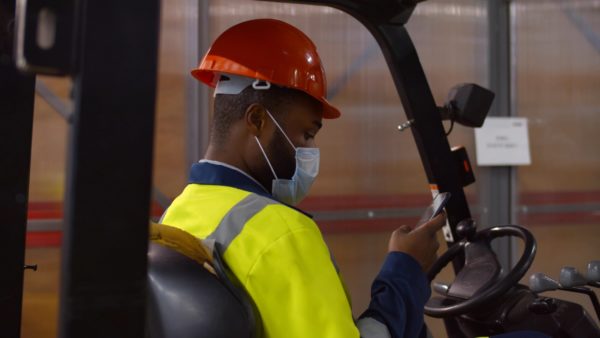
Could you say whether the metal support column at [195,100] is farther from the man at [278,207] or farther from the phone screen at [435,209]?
the phone screen at [435,209]

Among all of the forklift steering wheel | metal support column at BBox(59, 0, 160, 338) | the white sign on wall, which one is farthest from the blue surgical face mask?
the white sign on wall

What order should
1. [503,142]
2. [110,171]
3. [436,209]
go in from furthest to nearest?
[503,142] < [436,209] < [110,171]

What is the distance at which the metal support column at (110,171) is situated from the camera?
3.18 feet

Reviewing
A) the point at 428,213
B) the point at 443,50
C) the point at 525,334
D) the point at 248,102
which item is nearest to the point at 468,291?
the point at 525,334

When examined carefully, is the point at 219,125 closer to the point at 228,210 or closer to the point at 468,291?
the point at 228,210

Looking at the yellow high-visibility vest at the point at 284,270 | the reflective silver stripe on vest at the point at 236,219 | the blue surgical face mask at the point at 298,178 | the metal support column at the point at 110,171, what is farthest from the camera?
the blue surgical face mask at the point at 298,178

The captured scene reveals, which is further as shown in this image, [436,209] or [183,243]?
[436,209]

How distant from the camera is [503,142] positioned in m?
5.84

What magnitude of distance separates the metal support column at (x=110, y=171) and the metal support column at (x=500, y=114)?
5197 millimetres

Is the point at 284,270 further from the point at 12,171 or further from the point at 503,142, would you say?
the point at 503,142

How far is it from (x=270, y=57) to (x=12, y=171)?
2.31ft

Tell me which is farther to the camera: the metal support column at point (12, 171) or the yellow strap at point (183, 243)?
the metal support column at point (12, 171)

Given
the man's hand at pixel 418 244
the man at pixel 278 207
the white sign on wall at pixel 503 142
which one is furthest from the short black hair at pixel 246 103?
the white sign on wall at pixel 503 142

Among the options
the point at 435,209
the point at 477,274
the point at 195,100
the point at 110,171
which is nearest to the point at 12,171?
the point at 110,171
